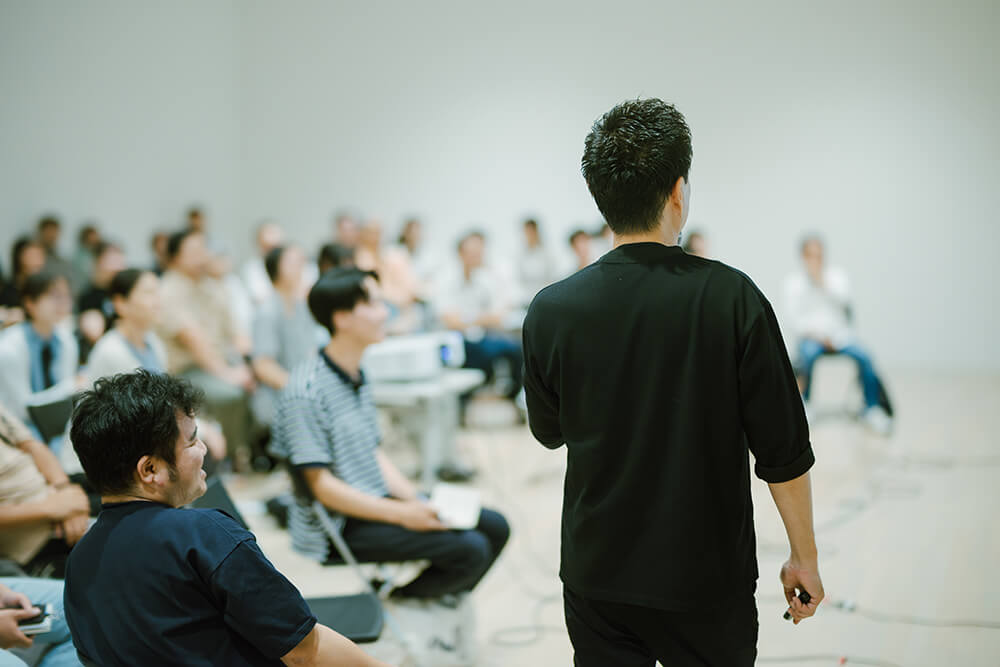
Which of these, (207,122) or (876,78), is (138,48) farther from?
(876,78)

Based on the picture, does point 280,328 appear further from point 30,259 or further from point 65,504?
point 30,259

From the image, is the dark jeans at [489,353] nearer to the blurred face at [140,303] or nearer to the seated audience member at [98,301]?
the seated audience member at [98,301]

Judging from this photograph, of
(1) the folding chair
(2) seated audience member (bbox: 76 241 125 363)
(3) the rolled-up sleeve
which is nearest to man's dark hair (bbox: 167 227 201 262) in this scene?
(2) seated audience member (bbox: 76 241 125 363)

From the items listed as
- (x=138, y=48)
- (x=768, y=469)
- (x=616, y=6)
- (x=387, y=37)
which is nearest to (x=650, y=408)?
(x=768, y=469)

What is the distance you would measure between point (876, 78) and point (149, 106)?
560cm

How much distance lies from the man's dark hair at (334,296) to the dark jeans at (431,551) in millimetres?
641

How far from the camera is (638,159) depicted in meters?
1.21

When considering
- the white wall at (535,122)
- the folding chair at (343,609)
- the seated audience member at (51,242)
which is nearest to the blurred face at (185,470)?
the folding chair at (343,609)

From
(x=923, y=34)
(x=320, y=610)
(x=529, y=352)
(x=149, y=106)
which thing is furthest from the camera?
(x=149, y=106)

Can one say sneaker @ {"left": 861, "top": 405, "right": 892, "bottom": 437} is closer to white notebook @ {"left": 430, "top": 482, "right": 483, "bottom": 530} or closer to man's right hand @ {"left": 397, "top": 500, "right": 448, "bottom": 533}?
white notebook @ {"left": 430, "top": 482, "right": 483, "bottom": 530}

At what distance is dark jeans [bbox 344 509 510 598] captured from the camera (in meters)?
2.23

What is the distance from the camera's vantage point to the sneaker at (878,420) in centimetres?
491

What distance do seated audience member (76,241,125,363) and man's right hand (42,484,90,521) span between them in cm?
187

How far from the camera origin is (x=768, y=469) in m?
1.24
